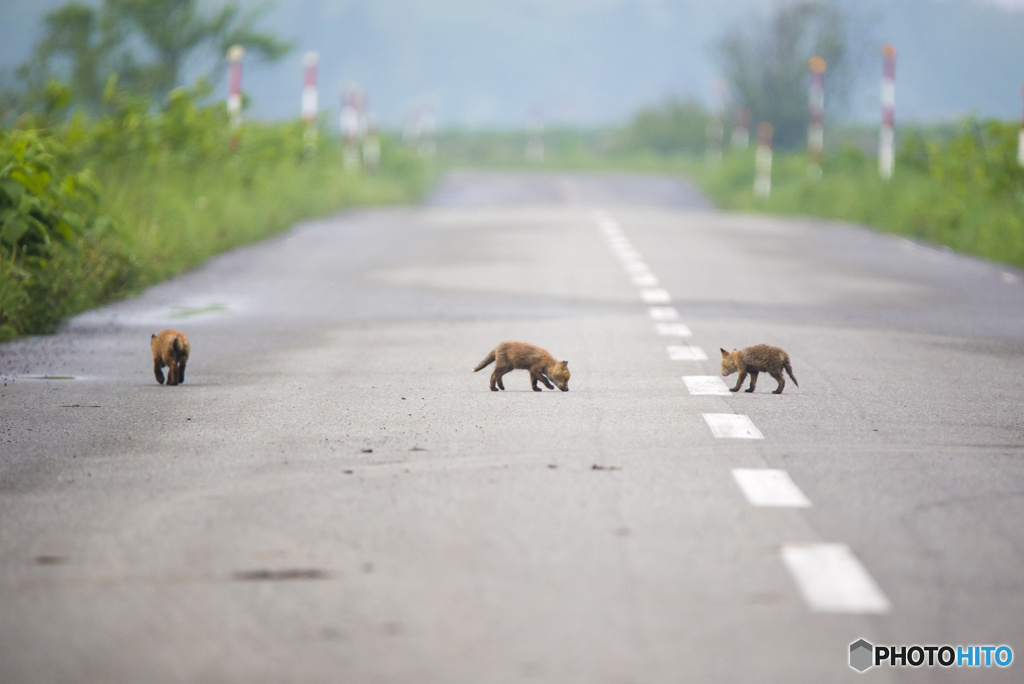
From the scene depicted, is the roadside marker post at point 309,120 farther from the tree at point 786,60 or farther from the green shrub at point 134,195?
the tree at point 786,60

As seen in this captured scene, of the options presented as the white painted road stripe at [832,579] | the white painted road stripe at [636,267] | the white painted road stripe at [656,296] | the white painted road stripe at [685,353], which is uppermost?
the white painted road stripe at [832,579]

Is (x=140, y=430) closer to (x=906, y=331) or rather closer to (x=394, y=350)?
(x=394, y=350)

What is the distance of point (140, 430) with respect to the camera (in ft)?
25.5

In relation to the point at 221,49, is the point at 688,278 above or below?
below

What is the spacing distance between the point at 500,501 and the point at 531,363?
3026 millimetres

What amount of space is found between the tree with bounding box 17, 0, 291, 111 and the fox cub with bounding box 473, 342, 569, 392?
111 feet

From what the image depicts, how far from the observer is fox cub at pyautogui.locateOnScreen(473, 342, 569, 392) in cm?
892

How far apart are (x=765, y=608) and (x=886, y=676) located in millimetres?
591

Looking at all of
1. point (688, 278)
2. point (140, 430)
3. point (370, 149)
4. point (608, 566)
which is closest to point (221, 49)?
point (370, 149)

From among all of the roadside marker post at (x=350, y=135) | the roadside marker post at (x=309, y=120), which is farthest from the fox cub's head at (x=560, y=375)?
the roadside marker post at (x=350, y=135)

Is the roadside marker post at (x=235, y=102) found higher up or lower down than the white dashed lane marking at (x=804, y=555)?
higher up

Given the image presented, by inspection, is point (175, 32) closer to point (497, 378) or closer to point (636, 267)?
point (636, 267)

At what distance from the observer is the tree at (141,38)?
42.2 metres

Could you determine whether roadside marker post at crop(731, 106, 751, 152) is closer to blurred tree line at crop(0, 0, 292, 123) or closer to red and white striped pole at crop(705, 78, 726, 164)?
red and white striped pole at crop(705, 78, 726, 164)
